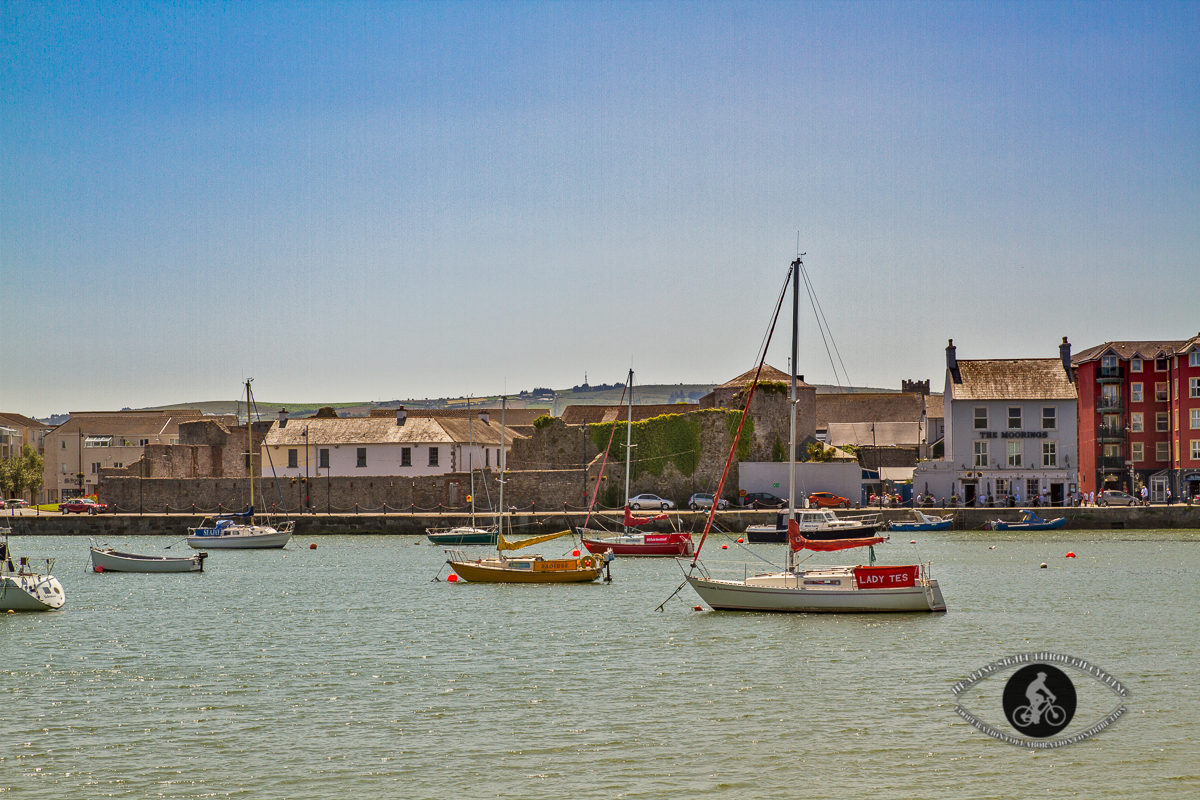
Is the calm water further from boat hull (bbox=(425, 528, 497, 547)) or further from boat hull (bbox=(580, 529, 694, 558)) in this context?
boat hull (bbox=(425, 528, 497, 547))

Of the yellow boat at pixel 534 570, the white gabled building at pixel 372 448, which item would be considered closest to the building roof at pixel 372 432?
the white gabled building at pixel 372 448

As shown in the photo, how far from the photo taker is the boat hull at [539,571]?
3553cm

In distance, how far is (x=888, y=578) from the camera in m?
26.8

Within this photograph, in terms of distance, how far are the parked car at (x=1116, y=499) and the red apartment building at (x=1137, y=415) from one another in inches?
195

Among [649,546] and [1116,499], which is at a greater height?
[1116,499]

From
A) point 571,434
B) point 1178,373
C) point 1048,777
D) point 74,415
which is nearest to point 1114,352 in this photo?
point 1178,373

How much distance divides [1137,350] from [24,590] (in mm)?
61132

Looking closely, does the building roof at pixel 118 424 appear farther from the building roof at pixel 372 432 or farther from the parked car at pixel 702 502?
the parked car at pixel 702 502

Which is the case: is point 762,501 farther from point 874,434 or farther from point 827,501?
point 874,434

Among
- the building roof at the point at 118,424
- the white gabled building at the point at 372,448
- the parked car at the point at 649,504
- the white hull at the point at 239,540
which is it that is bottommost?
the white hull at the point at 239,540

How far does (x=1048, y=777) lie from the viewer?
13.9 meters

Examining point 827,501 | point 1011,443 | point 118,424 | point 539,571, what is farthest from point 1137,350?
point 118,424

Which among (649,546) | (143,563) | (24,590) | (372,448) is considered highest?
(372,448)

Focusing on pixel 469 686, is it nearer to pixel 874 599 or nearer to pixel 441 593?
pixel 874 599
